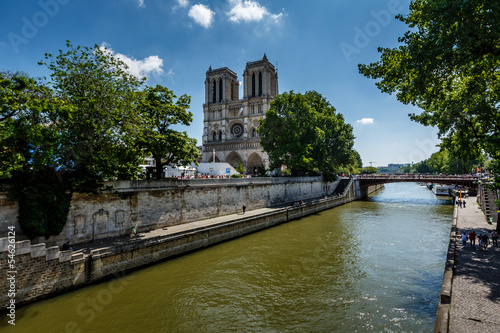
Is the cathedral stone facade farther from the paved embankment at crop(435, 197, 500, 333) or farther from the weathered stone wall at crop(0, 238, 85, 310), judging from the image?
the weathered stone wall at crop(0, 238, 85, 310)

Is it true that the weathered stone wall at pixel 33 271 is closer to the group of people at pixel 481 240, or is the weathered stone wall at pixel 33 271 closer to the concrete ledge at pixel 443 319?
the concrete ledge at pixel 443 319

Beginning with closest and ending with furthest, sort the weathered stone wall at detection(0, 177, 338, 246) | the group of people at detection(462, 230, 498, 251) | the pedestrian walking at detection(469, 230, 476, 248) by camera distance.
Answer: the group of people at detection(462, 230, 498, 251)
the pedestrian walking at detection(469, 230, 476, 248)
the weathered stone wall at detection(0, 177, 338, 246)

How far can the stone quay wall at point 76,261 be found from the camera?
1048 centimetres

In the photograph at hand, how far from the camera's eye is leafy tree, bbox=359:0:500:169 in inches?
439

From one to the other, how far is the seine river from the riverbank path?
4.34 ft

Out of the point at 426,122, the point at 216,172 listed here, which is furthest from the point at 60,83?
the point at 216,172

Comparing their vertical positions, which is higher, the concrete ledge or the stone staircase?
the stone staircase

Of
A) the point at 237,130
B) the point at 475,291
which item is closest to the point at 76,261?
the point at 475,291

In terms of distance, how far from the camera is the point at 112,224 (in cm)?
1689

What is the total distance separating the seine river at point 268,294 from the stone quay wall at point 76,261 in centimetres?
52

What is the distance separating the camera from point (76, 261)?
1198cm

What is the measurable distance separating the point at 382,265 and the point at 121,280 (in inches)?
539

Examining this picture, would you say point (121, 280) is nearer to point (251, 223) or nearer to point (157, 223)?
point (157, 223)

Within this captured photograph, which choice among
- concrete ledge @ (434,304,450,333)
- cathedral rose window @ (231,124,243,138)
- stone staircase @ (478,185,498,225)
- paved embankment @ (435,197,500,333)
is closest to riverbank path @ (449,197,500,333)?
paved embankment @ (435,197,500,333)
